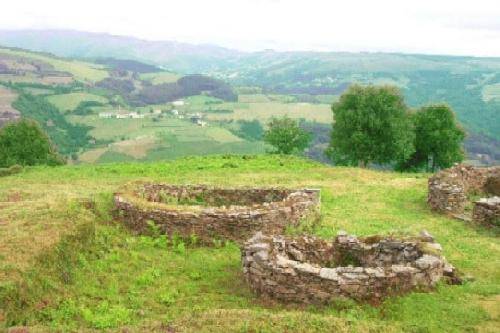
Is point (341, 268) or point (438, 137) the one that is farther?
point (438, 137)

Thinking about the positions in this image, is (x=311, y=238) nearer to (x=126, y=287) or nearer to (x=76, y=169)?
(x=126, y=287)

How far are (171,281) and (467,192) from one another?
2252 cm

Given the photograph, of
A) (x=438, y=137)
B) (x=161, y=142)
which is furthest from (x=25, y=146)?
(x=161, y=142)

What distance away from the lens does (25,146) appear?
58.2m

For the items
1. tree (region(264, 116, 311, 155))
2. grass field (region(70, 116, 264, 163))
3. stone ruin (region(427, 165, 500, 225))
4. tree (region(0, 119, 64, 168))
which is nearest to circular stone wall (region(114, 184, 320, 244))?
stone ruin (region(427, 165, 500, 225))

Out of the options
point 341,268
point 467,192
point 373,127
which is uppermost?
point 373,127

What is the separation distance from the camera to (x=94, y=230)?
1928cm

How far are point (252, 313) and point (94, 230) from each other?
8947mm

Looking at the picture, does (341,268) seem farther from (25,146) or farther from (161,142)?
(161,142)

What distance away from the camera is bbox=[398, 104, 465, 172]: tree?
2419 inches

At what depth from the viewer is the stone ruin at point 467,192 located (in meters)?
25.1

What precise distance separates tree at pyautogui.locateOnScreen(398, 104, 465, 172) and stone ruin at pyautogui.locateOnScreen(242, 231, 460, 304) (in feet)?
154

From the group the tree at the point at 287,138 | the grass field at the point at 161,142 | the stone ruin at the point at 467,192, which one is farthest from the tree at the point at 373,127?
the grass field at the point at 161,142

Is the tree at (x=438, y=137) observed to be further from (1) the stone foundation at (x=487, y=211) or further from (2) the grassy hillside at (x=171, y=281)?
(1) the stone foundation at (x=487, y=211)
